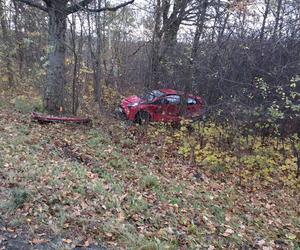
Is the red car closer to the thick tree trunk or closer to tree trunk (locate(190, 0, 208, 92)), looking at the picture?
tree trunk (locate(190, 0, 208, 92))

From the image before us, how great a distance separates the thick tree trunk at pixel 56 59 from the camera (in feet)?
43.9

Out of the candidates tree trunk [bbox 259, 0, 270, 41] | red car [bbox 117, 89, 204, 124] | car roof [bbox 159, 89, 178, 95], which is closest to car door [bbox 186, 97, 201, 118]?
red car [bbox 117, 89, 204, 124]

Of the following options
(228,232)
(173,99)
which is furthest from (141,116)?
(228,232)

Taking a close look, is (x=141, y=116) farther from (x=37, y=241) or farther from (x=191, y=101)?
(x=37, y=241)

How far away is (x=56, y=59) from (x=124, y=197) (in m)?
8.55

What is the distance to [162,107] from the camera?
15117mm

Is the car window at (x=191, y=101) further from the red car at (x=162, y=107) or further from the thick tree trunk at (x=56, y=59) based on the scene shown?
the thick tree trunk at (x=56, y=59)

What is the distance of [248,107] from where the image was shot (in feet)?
40.3

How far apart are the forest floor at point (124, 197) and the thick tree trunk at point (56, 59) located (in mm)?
1939

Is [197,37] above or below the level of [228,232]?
above

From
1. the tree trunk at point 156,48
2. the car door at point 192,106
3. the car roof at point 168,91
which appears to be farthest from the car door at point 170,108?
the tree trunk at point 156,48

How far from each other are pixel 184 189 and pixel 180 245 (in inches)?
123

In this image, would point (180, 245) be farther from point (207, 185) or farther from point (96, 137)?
point (96, 137)

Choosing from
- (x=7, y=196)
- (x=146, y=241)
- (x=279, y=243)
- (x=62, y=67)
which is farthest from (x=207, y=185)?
(x=62, y=67)
